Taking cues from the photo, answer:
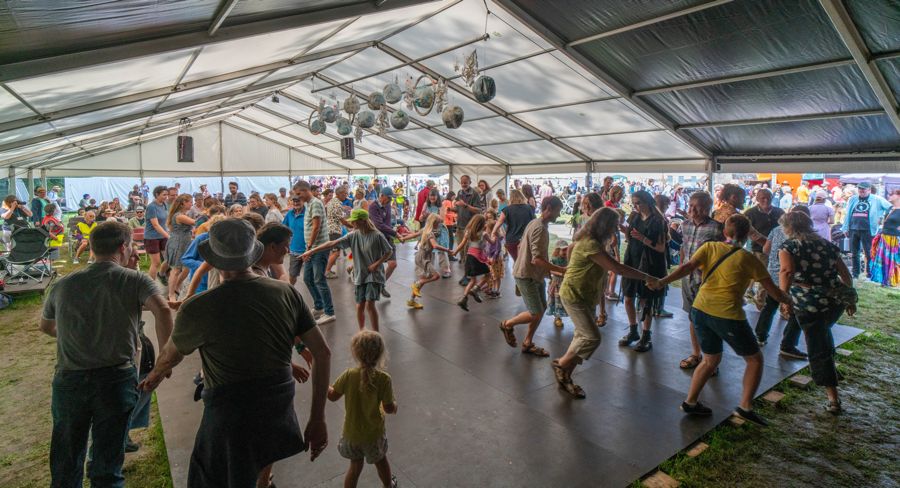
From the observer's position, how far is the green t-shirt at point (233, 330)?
5.29 feet

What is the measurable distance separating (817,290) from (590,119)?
7.58 m

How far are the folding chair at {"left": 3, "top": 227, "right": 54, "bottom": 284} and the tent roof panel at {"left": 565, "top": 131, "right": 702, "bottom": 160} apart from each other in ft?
37.2

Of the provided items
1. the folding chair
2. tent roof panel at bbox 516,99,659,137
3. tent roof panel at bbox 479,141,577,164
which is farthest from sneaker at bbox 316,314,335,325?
tent roof panel at bbox 479,141,577,164

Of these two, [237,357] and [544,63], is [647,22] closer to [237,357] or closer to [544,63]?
[544,63]

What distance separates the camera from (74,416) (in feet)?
6.77

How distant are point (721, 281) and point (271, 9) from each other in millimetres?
5136

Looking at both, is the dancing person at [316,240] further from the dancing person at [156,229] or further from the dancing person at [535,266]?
the dancing person at [156,229]

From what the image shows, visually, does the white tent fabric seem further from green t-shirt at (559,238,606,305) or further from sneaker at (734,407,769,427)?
sneaker at (734,407,769,427)

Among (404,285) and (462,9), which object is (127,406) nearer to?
(404,285)

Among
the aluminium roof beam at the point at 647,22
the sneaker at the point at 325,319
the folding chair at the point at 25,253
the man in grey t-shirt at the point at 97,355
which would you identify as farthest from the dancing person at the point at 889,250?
the folding chair at the point at 25,253

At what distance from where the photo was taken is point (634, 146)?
11.1 meters

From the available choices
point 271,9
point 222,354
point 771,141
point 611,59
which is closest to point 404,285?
point 271,9

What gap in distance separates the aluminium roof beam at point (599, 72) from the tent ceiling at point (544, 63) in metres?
0.03

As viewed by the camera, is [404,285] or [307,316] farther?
[404,285]
